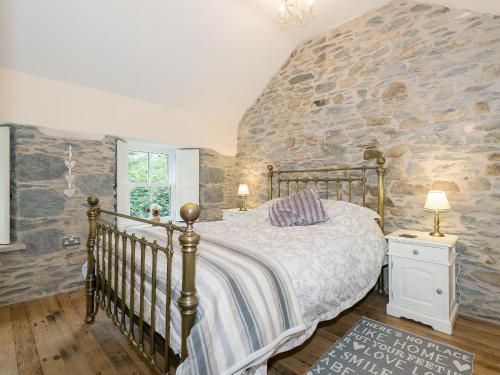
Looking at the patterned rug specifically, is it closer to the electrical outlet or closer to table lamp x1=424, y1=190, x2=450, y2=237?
table lamp x1=424, y1=190, x2=450, y2=237

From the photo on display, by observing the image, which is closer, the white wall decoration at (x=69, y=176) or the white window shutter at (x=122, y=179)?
the white wall decoration at (x=69, y=176)

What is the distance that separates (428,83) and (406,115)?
0.36 m

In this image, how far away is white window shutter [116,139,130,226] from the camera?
3539 mm

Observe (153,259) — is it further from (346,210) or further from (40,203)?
(40,203)

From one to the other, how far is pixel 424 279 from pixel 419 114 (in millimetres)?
1672

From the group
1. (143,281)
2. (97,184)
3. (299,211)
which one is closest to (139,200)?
(97,184)

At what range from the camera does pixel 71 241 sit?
316cm

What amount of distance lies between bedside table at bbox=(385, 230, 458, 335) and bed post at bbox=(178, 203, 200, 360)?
2.10 m

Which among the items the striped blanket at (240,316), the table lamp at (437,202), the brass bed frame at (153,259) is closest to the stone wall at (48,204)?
the brass bed frame at (153,259)

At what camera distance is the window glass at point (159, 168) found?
14.1 ft

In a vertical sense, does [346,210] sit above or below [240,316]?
above

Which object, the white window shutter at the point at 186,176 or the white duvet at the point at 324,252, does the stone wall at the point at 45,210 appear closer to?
the white window shutter at the point at 186,176

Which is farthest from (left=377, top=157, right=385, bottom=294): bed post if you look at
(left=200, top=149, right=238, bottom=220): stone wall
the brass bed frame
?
(left=200, top=149, right=238, bottom=220): stone wall

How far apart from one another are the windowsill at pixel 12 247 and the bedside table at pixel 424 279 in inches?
146
